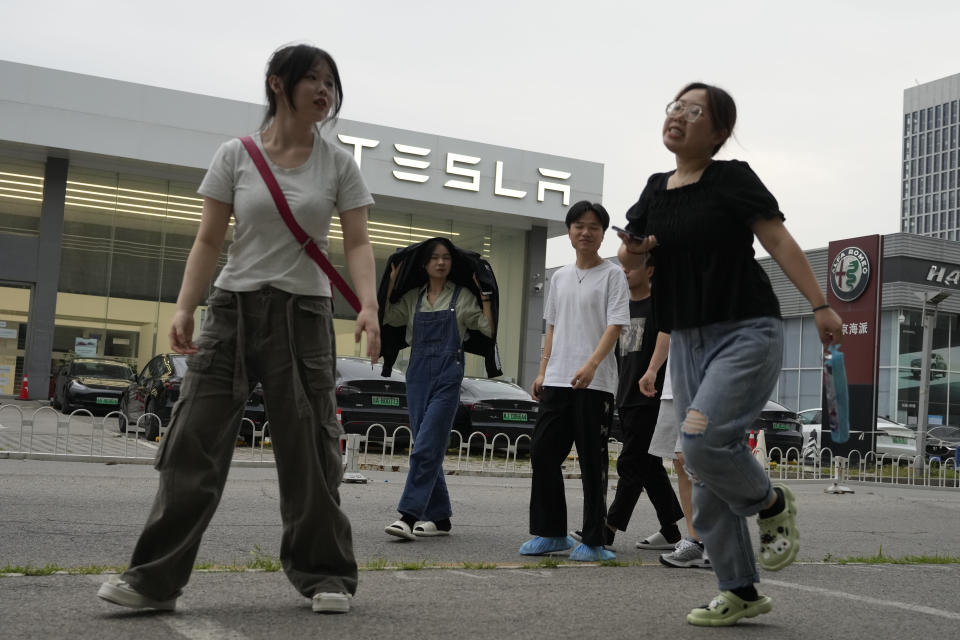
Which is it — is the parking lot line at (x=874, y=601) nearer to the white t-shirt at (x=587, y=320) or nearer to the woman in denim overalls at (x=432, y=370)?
the white t-shirt at (x=587, y=320)

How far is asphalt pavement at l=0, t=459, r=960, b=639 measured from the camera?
3699 millimetres

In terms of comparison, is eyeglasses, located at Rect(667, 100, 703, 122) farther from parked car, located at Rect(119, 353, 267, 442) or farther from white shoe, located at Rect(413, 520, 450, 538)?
parked car, located at Rect(119, 353, 267, 442)

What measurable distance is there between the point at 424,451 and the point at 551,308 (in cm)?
115

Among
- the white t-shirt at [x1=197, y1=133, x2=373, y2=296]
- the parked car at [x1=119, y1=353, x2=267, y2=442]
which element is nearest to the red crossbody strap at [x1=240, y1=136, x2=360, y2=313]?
the white t-shirt at [x1=197, y1=133, x2=373, y2=296]

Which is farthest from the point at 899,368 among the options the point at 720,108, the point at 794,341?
the point at 720,108

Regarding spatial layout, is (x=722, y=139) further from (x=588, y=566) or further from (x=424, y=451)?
(x=424, y=451)

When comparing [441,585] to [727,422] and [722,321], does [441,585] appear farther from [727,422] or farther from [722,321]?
[722,321]

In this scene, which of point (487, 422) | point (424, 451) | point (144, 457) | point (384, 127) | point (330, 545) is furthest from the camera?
point (384, 127)

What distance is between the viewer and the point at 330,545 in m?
3.90

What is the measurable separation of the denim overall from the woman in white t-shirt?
255cm

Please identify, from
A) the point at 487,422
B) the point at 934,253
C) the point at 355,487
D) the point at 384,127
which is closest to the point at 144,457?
the point at 355,487

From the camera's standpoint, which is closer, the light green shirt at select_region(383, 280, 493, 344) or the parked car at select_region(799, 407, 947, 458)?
the light green shirt at select_region(383, 280, 493, 344)

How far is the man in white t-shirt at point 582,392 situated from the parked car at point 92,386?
1769 cm

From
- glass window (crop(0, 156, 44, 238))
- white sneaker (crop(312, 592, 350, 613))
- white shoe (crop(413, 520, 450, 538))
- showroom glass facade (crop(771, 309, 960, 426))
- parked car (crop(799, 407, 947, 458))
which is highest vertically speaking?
glass window (crop(0, 156, 44, 238))
